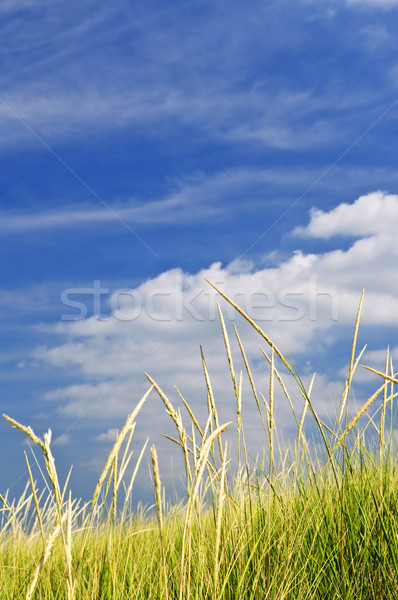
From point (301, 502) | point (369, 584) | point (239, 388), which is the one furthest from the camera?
point (301, 502)

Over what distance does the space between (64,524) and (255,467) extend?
5.36 ft

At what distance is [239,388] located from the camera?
1619mm

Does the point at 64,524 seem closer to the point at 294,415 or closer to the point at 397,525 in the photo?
the point at 294,415

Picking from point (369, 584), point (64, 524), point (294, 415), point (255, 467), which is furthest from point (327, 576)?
point (64, 524)

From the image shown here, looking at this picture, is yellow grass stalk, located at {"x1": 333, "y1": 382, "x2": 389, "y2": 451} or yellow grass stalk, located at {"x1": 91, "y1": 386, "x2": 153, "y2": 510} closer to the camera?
yellow grass stalk, located at {"x1": 91, "y1": 386, "x2": 153, "y2": 510}

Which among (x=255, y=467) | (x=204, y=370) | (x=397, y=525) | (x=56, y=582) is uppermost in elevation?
(x=204, y=370)

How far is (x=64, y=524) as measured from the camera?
1.11 metres

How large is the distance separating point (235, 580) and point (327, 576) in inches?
13.1

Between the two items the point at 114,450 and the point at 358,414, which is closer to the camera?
the point at 114,450

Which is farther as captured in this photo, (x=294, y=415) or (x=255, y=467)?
(x=255, y=467)

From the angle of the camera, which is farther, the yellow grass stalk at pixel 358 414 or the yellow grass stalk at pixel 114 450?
the yellow grass stalk at pixel 358 414

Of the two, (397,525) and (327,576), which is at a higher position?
(397,525)

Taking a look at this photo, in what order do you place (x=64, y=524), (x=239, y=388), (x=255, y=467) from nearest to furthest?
(x=64, y=524) → (x=239, y=388) → (x=255, y=467)

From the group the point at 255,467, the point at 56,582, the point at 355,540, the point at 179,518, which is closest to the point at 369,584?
the point at 355,540
